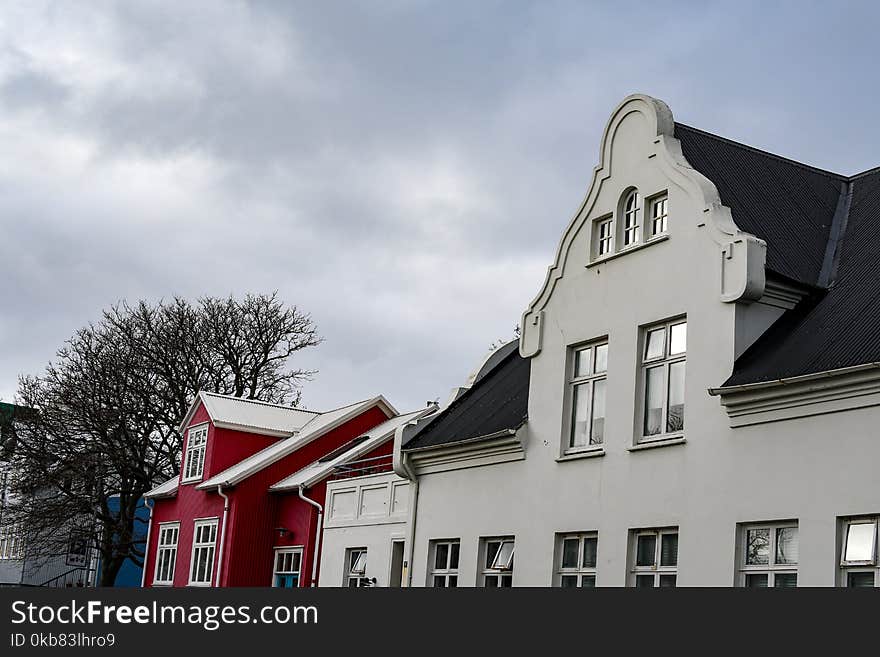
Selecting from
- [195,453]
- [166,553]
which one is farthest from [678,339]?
[166,553]

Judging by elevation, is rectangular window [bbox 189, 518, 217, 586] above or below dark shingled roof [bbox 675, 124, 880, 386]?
below

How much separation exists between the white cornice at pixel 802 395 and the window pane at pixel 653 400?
169cm

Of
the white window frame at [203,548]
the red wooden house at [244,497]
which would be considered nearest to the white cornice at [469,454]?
the red wooden house at [244,497]

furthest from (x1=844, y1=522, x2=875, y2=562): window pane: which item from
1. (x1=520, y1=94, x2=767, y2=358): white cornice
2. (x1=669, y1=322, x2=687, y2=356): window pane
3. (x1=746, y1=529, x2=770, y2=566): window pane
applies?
(x1=669, y1=322, x2=687, y2=356): window pane

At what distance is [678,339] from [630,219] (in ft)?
8.89

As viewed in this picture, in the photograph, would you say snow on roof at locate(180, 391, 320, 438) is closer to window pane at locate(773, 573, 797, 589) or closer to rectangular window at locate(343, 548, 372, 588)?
rectangular window at locate(343, 548, 372, 588)

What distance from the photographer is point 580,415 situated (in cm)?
1953

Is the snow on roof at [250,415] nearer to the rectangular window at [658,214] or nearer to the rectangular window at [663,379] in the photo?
the rectangular window at [658,214]

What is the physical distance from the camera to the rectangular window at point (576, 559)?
18422 millimetres

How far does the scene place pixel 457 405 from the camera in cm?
2436

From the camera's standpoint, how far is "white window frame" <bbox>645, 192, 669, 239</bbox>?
61.1ft

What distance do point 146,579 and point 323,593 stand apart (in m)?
31.0

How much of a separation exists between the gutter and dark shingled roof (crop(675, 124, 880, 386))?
0.12 meters

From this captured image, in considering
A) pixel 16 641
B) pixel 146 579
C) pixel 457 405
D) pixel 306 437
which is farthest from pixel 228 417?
pixel 16 641
